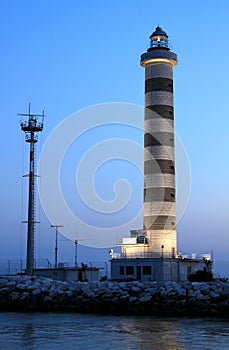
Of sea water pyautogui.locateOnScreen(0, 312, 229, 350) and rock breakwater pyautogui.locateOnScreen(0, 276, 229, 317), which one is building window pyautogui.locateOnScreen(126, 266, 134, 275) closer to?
rock breakwater pyautogui.locateOnScreen(0, 276, 229, 317)

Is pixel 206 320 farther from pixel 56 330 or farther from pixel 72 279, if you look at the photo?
pixel 72 279

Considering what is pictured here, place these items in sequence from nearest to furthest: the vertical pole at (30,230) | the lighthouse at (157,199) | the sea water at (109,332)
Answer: the sea water at (109,332), the vertical pole at (30,230), the lighthouse at (157,199)

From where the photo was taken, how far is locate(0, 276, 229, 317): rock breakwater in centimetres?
2542

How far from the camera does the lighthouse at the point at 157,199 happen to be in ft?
123

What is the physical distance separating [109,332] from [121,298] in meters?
6.80

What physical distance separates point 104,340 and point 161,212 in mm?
19619

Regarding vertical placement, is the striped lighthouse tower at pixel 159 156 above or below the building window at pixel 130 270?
above

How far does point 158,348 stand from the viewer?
16766mm

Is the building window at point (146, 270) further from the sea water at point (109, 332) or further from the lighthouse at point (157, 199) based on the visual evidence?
the sea water at point (109, 332)

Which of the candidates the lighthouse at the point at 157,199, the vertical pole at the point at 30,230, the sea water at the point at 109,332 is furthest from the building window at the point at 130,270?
the sea water at the point at 109,332

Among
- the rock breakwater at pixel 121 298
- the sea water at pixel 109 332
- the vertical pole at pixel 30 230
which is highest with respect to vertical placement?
the vertical pole at pixel 30 230

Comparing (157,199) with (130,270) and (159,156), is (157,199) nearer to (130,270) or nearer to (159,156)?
(159,156)

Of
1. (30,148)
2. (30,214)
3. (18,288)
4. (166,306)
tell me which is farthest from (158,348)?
(30,148)

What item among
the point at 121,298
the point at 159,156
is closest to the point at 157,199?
the point at 159,156
